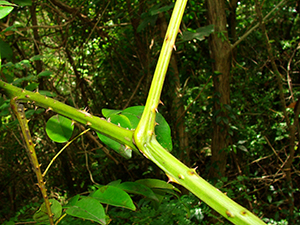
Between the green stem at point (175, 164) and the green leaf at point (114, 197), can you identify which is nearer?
the green stem at point (175, 164)

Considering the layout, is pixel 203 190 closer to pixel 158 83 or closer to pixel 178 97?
pixel 158 83

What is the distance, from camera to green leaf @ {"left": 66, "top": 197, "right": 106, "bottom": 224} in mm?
376

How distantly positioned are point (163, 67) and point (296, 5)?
3.75 metres

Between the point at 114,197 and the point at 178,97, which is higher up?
the point at 114,197

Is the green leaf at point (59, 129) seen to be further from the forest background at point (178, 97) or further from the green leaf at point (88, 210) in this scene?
the forest background at point (178, 97)

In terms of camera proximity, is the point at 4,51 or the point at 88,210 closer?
the point at 88,210

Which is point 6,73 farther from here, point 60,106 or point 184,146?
point 184,146

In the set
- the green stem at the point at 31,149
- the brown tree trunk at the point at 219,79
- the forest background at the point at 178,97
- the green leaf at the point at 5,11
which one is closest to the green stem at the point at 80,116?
the green stem at the point at 31,149

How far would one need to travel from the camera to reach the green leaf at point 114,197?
0.41 m

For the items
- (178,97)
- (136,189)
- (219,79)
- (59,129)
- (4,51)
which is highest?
(4,51)

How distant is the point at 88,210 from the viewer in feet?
1.29

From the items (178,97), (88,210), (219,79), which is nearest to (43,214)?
(88,210)

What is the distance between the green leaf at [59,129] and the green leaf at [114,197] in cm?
15

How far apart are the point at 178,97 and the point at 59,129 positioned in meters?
2.10
